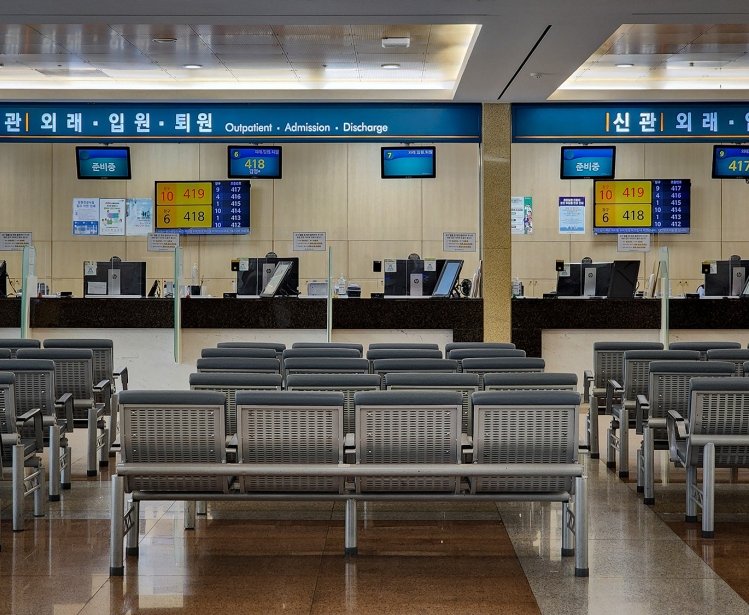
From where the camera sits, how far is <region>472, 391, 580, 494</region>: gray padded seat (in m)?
4.28

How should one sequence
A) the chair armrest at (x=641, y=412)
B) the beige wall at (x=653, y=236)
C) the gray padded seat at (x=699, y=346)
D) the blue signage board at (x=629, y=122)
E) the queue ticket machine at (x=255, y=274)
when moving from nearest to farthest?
the chair armrest at (x=641, y=412) → the gray padded seat at (x=699, y=346) → the blue signage board at (x=629, y=122) → the queue ticket machine at (x=255, y=274) → the beige wall at (x=653, y=236)

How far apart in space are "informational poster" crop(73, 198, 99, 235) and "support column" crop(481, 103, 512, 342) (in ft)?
21.0

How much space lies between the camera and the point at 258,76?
11.0m

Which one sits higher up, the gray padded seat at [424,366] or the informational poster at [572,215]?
the informational poster at [572,215]

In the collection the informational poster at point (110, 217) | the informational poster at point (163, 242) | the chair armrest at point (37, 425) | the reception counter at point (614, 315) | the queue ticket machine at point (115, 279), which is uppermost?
the informational poster at point (110, 217)

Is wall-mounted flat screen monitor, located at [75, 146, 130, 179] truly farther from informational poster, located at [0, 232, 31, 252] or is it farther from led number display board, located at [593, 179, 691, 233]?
led number display board, located at [593, 179, 691, 233]

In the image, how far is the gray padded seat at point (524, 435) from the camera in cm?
428

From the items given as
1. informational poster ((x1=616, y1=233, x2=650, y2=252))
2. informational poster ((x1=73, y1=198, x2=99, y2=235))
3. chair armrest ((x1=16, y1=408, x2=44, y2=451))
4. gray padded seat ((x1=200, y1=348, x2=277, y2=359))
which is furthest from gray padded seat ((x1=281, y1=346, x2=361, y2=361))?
informational poster ((x1=73, y1=198, x2=99, y2=235))

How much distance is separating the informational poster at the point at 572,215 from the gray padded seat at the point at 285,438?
10.5 m

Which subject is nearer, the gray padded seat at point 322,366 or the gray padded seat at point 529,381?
the gray padded seat at point 529,381

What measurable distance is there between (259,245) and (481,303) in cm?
468

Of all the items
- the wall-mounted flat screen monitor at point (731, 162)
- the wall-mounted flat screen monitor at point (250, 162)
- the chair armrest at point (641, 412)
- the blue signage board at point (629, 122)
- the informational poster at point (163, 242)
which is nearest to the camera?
the chair armrest at point (641, 412)

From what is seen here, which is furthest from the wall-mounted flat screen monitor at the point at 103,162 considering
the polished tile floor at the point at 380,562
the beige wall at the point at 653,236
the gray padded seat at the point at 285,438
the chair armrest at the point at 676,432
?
the chair armrest at the point at 676,432

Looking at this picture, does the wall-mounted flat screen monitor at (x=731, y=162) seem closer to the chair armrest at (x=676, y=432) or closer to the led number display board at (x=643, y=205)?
the led number display board at (x=643, y=205)
